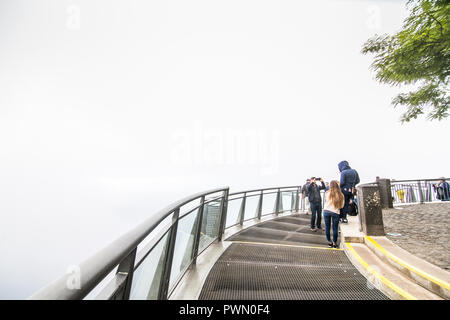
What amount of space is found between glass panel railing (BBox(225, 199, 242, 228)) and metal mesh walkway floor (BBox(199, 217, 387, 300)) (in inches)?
60.9

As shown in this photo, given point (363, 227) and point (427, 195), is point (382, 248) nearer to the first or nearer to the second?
point (363, 227)

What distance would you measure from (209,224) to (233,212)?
214cm

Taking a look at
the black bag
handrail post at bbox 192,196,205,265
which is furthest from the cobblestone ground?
handrail post at bbox 192,196,205,265

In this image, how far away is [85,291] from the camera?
0.77 metres

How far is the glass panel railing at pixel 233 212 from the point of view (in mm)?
6012

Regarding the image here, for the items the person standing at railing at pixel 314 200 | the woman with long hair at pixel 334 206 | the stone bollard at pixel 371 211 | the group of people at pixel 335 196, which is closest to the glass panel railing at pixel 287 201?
the group of people at pixel 335 196

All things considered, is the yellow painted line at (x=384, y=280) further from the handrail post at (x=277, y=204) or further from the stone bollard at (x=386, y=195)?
the stone bollard at (x=386, y=195)

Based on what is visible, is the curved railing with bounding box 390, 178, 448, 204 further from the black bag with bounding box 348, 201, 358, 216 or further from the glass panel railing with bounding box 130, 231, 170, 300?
the glass panel railing with bounding box 130, 231, 170, 300

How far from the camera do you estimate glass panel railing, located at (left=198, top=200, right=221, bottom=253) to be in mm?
3904

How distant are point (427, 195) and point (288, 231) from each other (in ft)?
39.2

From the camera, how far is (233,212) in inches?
248

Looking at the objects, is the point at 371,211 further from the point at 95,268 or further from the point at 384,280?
the point at 95,268

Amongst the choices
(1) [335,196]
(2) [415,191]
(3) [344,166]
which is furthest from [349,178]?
(2) [415,191]
